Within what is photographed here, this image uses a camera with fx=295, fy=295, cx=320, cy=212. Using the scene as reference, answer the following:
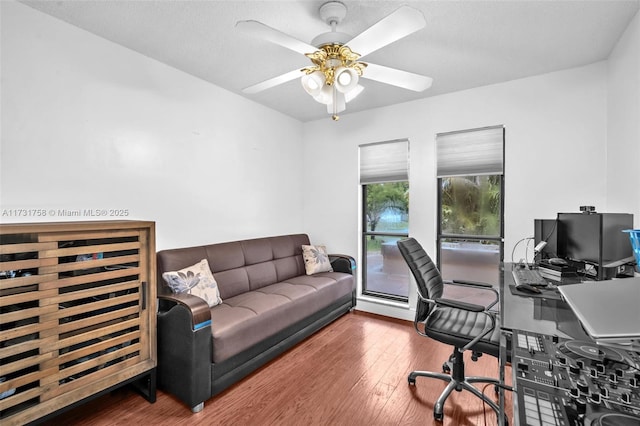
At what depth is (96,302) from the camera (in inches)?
72.3

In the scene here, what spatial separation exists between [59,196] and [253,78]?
1.91m

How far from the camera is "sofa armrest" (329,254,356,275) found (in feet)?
12.5

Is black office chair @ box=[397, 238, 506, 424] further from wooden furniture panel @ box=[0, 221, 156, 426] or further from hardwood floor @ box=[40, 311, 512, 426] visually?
wooden furniture panel @ box=[0, 221, 156, 426]

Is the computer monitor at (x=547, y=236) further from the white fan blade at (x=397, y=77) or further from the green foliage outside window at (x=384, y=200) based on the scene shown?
the white fan blade at (x=397, y=77)

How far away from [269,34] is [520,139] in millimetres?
2678

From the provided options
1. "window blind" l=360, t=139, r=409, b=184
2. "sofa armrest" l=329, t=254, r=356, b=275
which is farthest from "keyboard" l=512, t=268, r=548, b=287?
"sofa armrest" l=329, t=254, r=356, b=275

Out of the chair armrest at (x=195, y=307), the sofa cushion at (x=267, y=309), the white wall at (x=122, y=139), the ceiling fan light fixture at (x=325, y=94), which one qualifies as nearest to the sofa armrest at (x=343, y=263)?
the sofa cushion at (x=267, y=309)

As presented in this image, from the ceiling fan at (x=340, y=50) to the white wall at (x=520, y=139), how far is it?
155 centimetres

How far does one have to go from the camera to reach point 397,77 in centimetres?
201

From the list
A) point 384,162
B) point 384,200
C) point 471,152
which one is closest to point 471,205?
point 471,152

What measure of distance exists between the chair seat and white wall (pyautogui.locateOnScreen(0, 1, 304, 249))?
7.56 feet

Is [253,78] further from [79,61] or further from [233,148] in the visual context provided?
[79,61]

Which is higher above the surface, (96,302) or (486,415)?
(96,302)

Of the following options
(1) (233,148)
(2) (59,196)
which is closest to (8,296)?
(2) (59,196)
